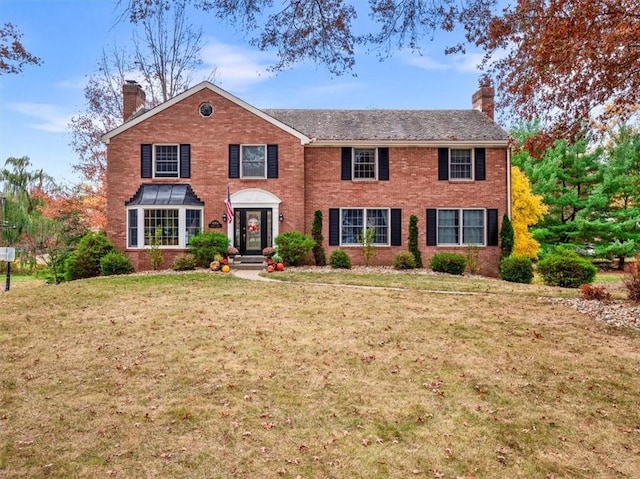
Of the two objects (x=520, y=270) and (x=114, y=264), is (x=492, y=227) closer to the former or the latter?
(x=520, y=270)

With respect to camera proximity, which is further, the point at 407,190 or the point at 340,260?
the point at 407,190

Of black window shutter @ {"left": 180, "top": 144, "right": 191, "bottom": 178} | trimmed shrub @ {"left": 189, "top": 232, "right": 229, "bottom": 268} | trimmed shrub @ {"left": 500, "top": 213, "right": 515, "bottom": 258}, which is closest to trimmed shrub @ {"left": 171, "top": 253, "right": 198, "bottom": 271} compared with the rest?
trimmed shrub @ {"left": 189, "top": 232, "right": 229, "bottom": 268}

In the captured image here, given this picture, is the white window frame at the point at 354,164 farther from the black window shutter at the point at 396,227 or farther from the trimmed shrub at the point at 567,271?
the trimmed shrub at the point at 567,271

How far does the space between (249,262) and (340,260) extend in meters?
3.96

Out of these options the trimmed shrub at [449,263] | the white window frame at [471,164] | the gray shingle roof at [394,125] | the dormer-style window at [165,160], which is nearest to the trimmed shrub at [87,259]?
the dormer-style window at [165,160]

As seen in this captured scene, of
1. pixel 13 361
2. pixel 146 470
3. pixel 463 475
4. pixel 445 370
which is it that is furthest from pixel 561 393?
pixel 13 361

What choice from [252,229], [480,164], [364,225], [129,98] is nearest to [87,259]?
[252,229]

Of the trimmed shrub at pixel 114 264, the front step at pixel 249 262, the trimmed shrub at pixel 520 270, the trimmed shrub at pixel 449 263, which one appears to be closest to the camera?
the trimmed shrub at pixel 520 270

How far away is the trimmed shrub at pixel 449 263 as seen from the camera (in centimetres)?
1888

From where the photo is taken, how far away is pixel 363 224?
20812 millimetres

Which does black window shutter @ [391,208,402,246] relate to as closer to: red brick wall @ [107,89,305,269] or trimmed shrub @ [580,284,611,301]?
red brick wall @ [107,89,305,269]

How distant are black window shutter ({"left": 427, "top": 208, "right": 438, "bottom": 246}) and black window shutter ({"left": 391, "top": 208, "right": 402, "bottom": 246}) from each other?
4.11ft

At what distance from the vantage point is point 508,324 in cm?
936

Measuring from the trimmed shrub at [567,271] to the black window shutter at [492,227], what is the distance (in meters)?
4.33
